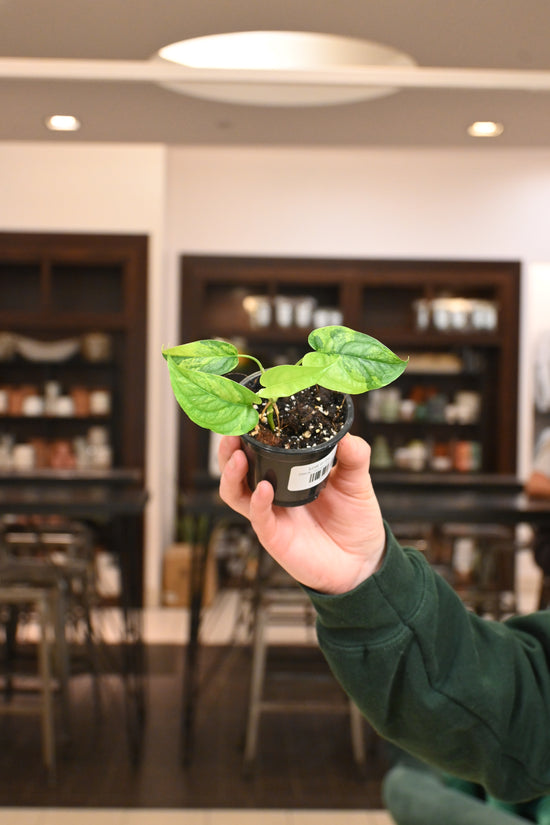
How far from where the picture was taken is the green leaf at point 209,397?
2.29 ft

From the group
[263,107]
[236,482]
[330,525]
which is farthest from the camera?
[263,107]

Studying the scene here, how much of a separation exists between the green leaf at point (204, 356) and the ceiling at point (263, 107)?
645 millimetres

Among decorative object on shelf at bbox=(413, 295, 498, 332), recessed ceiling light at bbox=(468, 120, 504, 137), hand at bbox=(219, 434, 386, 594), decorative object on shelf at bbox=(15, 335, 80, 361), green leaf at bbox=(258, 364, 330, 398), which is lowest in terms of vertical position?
hand at bbox=(219, 434, 386, 594)

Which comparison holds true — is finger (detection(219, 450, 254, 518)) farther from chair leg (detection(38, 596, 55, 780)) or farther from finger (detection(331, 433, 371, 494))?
chair leg (detection(38, 596, 55, 780))

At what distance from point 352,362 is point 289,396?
6cm

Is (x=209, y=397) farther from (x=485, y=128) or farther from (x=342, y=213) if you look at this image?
(x=342, y=213)

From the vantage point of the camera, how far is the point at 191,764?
356cm

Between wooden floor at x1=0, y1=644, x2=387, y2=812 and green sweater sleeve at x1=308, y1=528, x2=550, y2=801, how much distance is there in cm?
225

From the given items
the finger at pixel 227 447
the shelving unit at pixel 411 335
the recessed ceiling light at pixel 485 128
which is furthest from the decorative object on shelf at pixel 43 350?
the finger at pixel 227 447

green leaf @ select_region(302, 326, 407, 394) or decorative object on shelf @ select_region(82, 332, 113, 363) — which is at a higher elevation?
decorative object on shelf @ select_region(82, 332, 113, 363)

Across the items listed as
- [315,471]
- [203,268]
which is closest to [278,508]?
[315,471]

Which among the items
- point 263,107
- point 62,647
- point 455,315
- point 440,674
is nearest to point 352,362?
point 440,674

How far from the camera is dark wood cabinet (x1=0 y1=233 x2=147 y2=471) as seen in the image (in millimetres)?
6562

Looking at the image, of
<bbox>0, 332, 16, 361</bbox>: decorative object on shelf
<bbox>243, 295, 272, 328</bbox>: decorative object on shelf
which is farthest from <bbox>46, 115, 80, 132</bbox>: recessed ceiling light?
<bbox>243, 295, 272, 328</bbox>: decorative object on shelf
